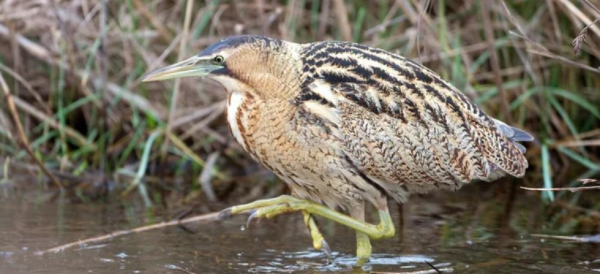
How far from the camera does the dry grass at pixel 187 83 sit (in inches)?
261

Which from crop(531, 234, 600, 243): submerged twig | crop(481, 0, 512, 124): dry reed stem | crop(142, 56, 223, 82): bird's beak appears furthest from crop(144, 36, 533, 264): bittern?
crop(481, 0, 512, 124): dry reed stem

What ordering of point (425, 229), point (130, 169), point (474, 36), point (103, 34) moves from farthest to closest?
point (474, 36)
point (130, 169)
point (103, 34)
point (425, 229)

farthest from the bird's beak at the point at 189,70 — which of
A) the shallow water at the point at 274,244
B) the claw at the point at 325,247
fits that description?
the claw at the point at 325,247

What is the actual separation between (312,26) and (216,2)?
88 cm

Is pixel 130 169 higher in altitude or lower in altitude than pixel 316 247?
higher

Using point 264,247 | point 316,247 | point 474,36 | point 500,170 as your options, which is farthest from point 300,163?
point 474,36

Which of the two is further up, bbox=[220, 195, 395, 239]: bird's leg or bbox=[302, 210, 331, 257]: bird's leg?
bbox=[220, 195, 395, 239]: bird's leg

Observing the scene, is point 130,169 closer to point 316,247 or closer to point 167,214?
point 167,214

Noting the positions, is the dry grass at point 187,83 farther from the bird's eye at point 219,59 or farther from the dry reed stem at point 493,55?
the bird's eye at point 219,59

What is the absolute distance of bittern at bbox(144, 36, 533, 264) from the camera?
425cm

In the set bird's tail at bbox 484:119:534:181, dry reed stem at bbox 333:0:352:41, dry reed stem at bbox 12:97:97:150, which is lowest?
bird's tail at bbox 484:119:534:181

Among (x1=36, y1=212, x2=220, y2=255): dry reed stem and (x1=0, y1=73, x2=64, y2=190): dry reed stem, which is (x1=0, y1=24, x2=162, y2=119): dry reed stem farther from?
(x1=36, y1=212, x2=220, y2=255): dry reed stem

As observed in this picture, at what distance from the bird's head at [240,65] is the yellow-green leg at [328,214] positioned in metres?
0.58

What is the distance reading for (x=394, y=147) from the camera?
14.6 ft
